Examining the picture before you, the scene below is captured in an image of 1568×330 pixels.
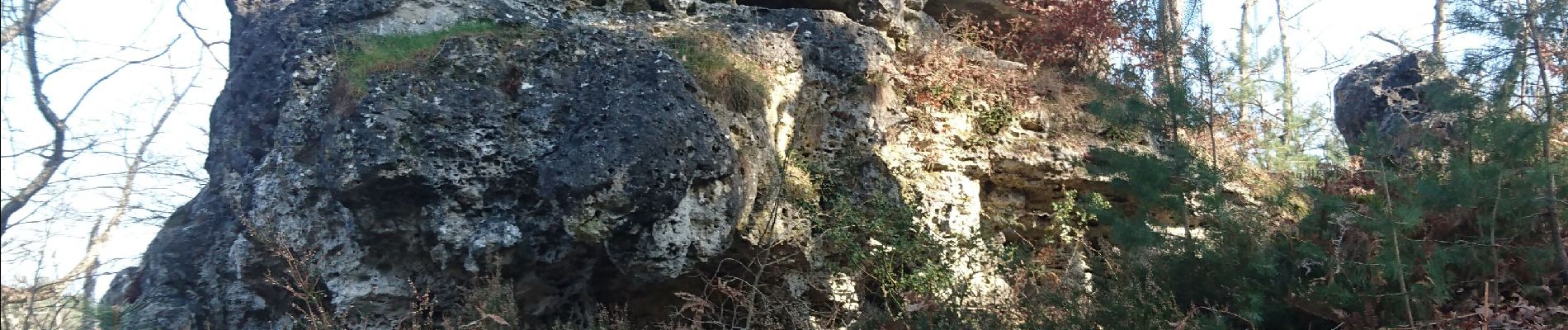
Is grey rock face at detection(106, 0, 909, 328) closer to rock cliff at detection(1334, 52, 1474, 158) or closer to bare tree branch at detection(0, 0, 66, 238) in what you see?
bare tree branch at detection(0, 0, 66, 238)

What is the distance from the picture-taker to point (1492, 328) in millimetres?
5941

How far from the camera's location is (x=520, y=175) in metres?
6.16

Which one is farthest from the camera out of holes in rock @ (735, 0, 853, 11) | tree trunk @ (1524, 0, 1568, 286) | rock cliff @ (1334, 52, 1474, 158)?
holes in rock @ (735, 0, 853, 11)

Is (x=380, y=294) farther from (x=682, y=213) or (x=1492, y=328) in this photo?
(x=1492, y=328)

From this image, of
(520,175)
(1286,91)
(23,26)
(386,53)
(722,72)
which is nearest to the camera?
(520,175)

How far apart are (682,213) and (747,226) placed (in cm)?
66

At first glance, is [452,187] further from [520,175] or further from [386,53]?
[386,53]

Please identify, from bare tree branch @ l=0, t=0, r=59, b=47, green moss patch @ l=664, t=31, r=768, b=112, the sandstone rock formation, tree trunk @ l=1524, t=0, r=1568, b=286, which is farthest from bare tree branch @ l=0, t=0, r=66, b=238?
tree trunk @ l=1524, t=0, r=1568, b=286

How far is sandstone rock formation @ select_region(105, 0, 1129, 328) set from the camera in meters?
5.98

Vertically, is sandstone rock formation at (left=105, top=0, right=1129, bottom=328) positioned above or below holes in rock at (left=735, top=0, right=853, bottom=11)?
below

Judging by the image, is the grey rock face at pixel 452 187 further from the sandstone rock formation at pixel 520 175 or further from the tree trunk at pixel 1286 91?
the tree trunk at pixel 1286 91

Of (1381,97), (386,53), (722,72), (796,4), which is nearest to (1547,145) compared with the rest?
(1381,97)

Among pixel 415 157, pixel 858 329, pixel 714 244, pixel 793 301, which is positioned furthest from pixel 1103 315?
pixel 415 157

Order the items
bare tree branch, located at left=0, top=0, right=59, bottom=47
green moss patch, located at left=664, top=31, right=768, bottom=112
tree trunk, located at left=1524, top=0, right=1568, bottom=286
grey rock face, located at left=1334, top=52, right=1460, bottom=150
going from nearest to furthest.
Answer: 1. tree trunk, located at left=1524, top=0, right=1568, bottom=286
2. green moss patch, located at left=664, top=31, right=768, bottom=112
3. bare tree branch, located at left=0, top=0, right=59, bottom=47
4. grey rock face, located at left=1334, top=52, right=1460, bottom=150
